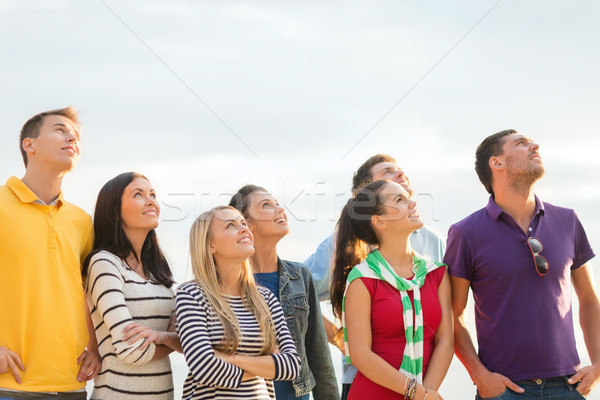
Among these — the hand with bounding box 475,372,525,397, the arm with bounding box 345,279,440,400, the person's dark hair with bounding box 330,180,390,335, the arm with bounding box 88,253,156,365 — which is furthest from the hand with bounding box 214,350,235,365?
the hand with bounding box 475,372,525,397

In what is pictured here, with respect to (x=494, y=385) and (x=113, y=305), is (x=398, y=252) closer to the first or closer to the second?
(x=494, y=385)

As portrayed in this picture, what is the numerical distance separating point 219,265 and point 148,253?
544 mm

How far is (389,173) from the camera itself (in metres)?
5.74

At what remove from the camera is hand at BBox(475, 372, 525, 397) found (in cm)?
454

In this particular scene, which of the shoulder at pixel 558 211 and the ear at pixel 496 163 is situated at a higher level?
the ear at pixel 496 163

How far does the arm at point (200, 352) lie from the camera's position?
13.2ft

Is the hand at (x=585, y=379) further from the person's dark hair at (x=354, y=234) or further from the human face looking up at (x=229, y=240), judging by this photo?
the human face looking up at (x=229, y=240)

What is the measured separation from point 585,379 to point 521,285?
78cm

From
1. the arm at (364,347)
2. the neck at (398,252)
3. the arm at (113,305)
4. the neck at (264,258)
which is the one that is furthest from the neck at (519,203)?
the arm at (113,305)

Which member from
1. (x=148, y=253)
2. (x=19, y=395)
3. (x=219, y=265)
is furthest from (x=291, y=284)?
(x=19, y=395)

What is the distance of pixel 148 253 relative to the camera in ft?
15.7

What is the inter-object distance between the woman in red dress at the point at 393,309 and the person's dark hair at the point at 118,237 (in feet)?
4.24

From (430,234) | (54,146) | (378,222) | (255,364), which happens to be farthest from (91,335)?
(430,234)

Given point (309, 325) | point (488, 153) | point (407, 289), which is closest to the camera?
point (407, 289)
